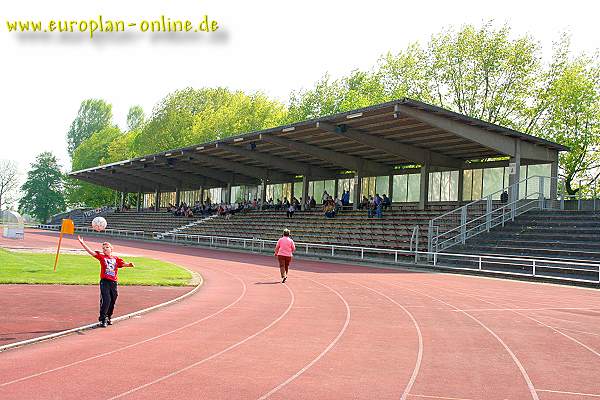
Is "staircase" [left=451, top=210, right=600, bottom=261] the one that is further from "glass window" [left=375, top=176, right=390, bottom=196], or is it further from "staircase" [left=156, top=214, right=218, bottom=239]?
"staircase" [left=156, top=214, right=218, bottom=239]

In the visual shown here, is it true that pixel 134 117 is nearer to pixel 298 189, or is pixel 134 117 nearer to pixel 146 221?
pixel 146 221

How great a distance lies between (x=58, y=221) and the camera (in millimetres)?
86688

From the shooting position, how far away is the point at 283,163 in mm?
47000

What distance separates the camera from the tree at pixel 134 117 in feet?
350

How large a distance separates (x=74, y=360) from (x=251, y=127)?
62.3 metres

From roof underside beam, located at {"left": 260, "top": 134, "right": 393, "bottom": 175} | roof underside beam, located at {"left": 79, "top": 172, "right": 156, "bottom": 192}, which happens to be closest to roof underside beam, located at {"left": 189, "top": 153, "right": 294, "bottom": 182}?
roof underside beam, located at {"left": 260, "top": 134, "right": 393, "bottom": 175}

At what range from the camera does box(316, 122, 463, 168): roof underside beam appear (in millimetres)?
33344

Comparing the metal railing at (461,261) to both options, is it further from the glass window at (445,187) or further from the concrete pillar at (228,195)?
the concrete pillar at (228,195)

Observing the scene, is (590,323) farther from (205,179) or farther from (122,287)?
(205,179)

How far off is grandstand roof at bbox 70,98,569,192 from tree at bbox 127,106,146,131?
4696 centimetres

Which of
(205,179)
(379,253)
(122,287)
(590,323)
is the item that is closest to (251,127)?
(205,179)

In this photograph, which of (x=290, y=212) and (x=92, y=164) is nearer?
(x=290, y=212)

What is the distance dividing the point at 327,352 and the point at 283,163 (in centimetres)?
3829

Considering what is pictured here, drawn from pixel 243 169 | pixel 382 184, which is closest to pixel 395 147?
pixel 382 184
